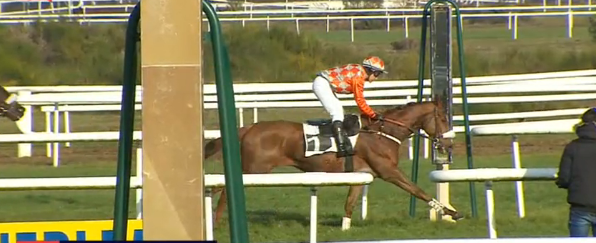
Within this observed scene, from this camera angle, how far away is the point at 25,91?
13492mm

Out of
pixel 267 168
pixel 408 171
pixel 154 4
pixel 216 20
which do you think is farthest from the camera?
pixel 408 171

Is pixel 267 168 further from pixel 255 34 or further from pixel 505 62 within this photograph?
pixel 255 34

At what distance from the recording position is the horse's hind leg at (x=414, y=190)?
27.9 feet

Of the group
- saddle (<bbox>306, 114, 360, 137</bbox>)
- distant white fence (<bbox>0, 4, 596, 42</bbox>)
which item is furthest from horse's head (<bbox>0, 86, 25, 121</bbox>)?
distant white fence (<bbox>0, 4, 596, 42</bbox>)

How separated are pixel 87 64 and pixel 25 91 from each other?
291 inches

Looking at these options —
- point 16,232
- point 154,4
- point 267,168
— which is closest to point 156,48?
point 154,4

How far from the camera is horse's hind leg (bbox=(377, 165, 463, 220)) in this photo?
8.50 meters

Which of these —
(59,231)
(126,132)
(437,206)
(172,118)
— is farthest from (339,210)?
(172,118)

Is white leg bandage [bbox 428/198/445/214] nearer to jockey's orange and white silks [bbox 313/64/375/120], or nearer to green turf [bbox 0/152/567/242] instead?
green turf [bbox 0/152/567/242]

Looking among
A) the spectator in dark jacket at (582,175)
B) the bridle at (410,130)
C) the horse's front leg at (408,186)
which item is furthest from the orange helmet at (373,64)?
the spectator in dark jacket at (582,175)

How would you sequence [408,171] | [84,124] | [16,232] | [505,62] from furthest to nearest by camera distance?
[505,62] → [84,124] → [408,171] → [16,232]

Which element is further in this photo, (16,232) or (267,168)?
(267,168)

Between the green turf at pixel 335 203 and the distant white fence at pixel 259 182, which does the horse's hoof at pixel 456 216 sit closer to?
the green turf at pixel 335 203

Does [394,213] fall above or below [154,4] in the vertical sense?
below
